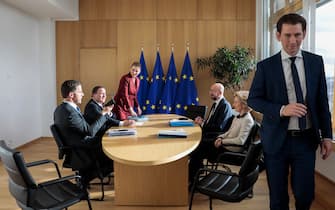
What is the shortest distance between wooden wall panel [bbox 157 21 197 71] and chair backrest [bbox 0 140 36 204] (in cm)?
554

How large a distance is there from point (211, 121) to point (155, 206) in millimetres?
1392

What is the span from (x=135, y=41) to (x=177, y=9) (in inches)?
45.0

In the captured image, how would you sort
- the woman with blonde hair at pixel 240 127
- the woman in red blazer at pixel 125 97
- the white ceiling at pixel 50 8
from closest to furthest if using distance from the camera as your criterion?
the woman with blonde hair at pixel 240 127 < the woman in red blazer at pixel 125 97 < the white ceiling at pixel 50 8

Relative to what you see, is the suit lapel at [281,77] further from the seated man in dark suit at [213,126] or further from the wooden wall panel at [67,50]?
the wooden wall panel at [67,50]

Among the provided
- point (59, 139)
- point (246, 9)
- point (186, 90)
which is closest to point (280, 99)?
point (59, 139)

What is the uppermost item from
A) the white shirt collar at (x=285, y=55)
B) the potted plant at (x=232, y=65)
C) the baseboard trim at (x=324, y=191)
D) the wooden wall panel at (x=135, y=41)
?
the wooden wall panel at (x=135, y=41)

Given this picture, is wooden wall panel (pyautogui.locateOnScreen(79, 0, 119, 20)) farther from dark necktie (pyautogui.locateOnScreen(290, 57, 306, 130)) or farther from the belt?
the belt

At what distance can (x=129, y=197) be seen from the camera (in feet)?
12.0

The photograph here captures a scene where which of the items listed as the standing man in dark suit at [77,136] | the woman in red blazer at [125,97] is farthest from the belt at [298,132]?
the woman in red blazer at [125,97]

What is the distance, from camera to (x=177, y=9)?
763 centimetres

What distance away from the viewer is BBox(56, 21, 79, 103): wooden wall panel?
7.68 m

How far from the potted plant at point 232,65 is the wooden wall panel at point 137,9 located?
68.0 inches

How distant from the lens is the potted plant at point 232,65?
22.4 ft

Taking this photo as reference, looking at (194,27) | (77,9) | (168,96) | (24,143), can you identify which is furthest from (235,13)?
(24,143)
